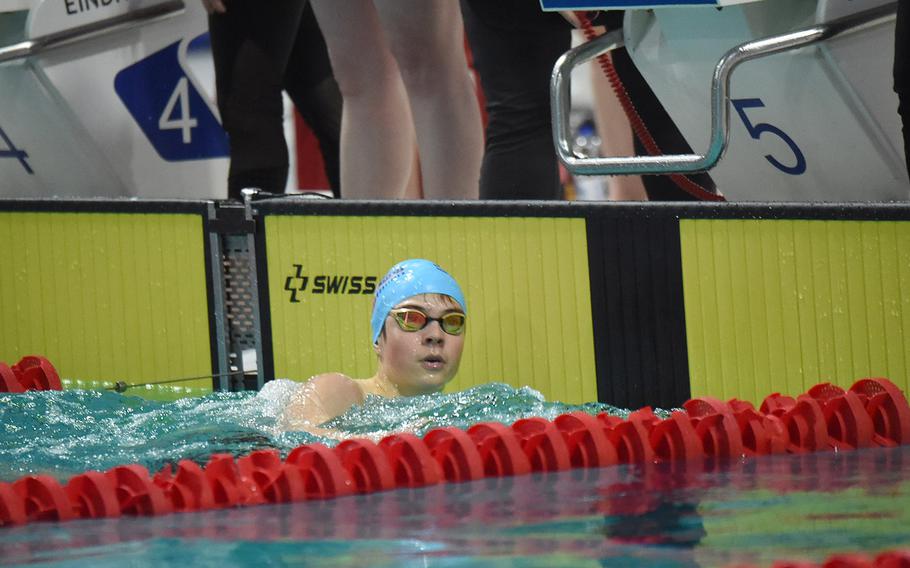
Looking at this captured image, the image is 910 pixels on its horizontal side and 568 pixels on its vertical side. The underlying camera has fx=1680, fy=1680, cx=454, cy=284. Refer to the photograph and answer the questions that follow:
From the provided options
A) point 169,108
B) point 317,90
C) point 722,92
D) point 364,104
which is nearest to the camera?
point 722,92

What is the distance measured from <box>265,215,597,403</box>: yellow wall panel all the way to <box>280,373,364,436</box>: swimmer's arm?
1.94ft

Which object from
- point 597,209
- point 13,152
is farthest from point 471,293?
point 13,152

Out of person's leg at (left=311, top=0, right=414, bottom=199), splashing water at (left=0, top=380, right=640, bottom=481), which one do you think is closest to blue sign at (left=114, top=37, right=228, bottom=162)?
person's leg at (left=311, top=0, right=414, bottom=199)

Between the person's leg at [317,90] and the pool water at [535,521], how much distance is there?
192 cm

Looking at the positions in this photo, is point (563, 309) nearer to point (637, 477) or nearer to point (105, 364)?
point (637, 477)

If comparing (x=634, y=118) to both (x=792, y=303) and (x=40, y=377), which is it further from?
(x=40, y=377)

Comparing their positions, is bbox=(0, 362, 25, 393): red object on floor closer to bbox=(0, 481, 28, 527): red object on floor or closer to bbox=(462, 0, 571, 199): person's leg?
bbox=(462, 0, 571, 199): person's leg

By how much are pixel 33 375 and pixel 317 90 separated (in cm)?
141

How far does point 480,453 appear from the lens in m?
3.50

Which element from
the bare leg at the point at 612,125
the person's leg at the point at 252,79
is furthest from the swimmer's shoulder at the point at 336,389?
the bare leg at the point at 612,125

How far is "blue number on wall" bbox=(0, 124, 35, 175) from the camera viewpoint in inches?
234

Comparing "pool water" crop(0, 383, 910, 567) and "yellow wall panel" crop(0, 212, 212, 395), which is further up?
"yellow wall panel" crop(0, 212, 212, 395)

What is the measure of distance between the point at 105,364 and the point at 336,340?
899mm

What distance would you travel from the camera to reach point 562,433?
11.8 ft
